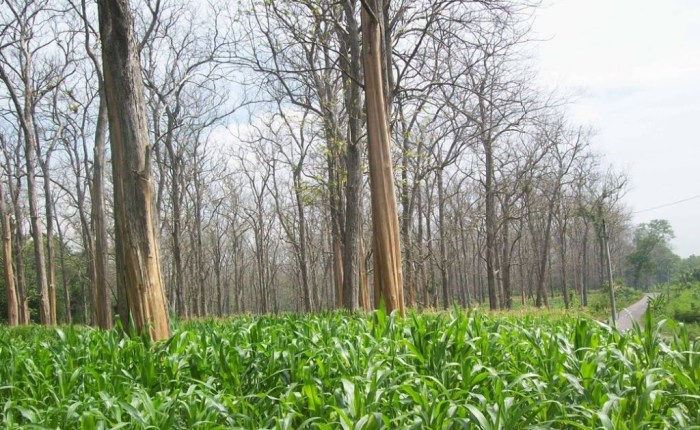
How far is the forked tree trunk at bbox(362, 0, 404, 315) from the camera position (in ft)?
22.9

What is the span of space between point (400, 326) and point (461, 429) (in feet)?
7.28

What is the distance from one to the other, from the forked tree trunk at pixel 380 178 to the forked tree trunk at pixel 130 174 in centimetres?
270

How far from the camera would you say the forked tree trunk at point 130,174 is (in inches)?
A: 216

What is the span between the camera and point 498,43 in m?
9.41

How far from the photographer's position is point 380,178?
23.8 ft

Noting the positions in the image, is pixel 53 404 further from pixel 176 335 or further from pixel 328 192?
pixel 328 192

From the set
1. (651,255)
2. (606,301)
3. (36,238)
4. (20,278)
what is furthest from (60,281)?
(651,255)

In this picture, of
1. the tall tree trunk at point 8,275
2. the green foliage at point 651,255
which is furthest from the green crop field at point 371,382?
the green foliage at point 651,255

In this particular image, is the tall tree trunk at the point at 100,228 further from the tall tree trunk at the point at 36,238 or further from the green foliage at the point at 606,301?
the green foliage at the point at 606,301

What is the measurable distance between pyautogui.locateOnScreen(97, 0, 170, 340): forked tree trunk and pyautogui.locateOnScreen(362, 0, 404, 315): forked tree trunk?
8.85 feet

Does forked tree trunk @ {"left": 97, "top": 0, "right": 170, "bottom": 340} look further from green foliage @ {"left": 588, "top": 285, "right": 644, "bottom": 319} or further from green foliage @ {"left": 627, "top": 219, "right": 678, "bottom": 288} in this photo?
green foliage @ {"left": 627, "top": 219, "right": 678, "bottom": 288}

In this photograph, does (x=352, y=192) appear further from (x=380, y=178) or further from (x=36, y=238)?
(x=36, y=238)

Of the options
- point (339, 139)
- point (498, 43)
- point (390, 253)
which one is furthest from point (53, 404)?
point (339, 139)

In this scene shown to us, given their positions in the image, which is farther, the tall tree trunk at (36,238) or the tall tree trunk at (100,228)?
the tall tree trunk at (36,238)
